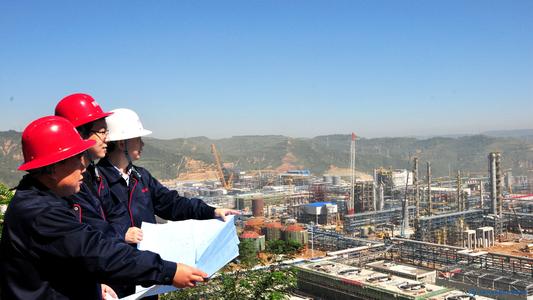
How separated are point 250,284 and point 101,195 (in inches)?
40.0

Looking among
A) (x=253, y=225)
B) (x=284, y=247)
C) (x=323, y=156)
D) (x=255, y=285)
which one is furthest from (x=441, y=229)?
(x=323, y=156)

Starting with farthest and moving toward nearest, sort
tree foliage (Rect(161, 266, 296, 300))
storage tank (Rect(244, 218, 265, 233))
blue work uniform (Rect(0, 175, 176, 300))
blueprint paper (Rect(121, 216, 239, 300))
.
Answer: storage tank (Rect(244, 218, 265, 233)) < tree foliage (Rect(161, 266, 296, 300)) < blueprint paper (Rect(121, 216, 239, 300)) < blue work uniform (Rect(0, 175, 176, 300))

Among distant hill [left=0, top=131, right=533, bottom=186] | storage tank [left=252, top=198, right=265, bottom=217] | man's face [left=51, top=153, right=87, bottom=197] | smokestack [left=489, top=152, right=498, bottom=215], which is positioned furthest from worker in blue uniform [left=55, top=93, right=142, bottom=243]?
distant hill [left=0, top=131, right=533, bottom=186]

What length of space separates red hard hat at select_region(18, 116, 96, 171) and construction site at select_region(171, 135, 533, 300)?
5.40 ft

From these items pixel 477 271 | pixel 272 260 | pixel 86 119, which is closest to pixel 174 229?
pixel 86 119

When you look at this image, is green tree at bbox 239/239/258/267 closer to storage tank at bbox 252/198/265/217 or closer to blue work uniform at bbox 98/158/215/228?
blue work uniform at bbox 98/158/215/228

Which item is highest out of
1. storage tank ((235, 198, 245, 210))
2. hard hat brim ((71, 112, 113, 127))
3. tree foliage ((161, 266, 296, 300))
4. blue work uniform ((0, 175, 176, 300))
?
hard hat brim ((71, 112, 113, 127))

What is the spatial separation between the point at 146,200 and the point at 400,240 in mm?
15385

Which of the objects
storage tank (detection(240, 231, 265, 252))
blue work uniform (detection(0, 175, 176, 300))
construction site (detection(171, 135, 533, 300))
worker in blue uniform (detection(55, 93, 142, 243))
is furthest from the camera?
construction site (detection(171, 135, 533, 300))

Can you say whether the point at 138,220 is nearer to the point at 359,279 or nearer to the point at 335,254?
the point at 359,279

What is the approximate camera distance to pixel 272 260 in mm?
2312

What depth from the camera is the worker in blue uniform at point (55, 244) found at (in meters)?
0.83

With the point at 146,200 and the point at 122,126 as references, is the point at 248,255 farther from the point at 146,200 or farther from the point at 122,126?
the point at 122,126

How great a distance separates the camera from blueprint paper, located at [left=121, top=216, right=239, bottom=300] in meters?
1.09
